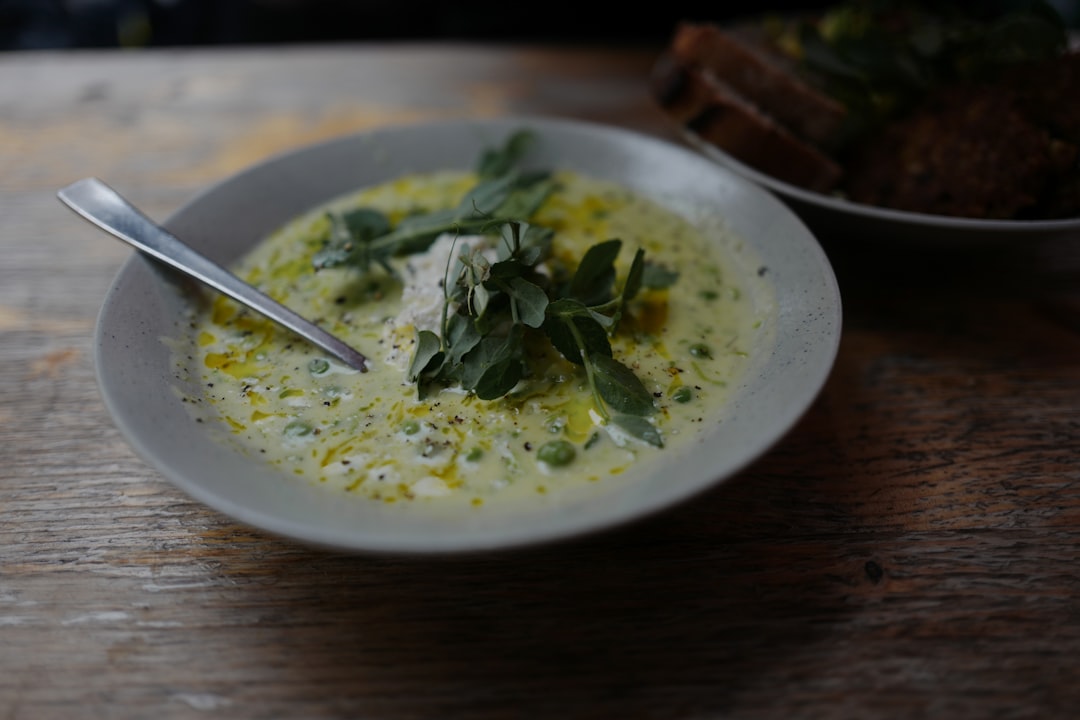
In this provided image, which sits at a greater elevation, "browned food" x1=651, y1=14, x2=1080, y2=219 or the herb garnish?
"browned food" x1=651, y1=14, x2=1080, y2=219

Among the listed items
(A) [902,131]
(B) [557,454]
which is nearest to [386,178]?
(B) [557,454]

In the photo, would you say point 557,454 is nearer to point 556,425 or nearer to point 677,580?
point 556,425

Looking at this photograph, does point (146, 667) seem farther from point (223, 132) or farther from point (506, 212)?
point (223, 132)

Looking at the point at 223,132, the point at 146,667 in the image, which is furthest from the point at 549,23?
the point at 146,667

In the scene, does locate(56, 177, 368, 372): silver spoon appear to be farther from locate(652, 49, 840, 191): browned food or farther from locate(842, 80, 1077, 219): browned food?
locate(842, 80, 1077, 219): browned food

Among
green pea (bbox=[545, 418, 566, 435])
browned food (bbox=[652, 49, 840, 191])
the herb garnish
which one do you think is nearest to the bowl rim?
browned food (bbox=[652, 49, 840, 191])

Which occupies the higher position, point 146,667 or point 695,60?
point 695,60

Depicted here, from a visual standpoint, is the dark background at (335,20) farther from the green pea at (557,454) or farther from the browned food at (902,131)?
the green pea at (557,454)
